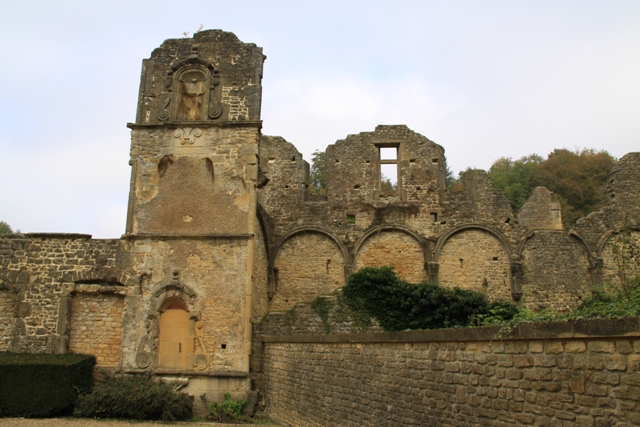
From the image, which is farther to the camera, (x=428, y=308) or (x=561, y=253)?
(x=561, y=253)

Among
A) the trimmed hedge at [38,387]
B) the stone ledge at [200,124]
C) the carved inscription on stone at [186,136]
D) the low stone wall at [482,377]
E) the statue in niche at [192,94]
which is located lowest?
the trimmed hedge at [38,387]

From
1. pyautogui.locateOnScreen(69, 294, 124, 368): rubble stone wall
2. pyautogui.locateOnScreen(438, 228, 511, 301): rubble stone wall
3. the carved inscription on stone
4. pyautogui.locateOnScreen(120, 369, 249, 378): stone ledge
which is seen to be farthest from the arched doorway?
pyautogui.locateOnScreen(438, 228, 511, 301): rubble stone wall

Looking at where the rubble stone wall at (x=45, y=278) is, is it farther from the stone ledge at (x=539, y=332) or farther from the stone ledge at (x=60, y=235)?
the stone ledge at (x=539, y=332)

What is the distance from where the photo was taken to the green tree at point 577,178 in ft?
98.3

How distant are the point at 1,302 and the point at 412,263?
1079 centimetres

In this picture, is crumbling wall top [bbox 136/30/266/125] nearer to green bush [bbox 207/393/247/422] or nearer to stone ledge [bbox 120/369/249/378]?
stone ledge [bbox 120/369/249/378]

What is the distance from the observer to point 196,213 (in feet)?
44.0

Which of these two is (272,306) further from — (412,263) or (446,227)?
(446,227)

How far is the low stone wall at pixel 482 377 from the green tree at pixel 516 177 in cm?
2592

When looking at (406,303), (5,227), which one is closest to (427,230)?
(406,303)

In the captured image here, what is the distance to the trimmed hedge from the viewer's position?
11133 millimetres

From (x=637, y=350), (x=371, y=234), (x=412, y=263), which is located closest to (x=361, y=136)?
(x=371, y=234)

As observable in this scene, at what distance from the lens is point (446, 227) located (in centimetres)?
1755

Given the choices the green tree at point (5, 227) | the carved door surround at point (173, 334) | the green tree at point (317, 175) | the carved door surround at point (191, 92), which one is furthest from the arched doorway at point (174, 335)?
the green tree at point (5, 227)
